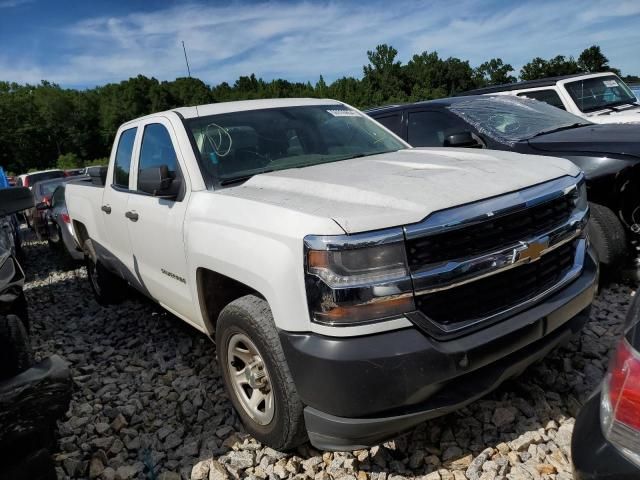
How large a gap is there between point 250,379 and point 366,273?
3.25 ft

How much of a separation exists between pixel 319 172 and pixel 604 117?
250 inches

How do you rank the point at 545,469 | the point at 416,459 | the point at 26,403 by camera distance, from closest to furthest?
1. the point at 26,403
2. the point at 545,469
3. the point at 416,459

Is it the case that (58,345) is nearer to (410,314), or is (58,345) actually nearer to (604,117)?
(410,314)

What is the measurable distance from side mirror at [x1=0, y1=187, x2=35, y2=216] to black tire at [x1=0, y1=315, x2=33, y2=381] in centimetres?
48

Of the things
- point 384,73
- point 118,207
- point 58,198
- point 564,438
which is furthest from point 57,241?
point 384,73

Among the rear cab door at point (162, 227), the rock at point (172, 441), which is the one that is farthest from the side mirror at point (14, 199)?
the rock at point (172, 441)

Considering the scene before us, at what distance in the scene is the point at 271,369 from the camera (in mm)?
2236

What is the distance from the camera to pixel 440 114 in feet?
17.4

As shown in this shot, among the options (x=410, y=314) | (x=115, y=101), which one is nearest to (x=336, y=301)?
(x=410, y=314)

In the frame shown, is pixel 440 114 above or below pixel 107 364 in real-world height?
above

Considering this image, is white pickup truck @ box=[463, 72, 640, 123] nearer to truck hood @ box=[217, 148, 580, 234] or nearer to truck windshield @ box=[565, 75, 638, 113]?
truck windshield @ box=[565, 75, 638, 113]

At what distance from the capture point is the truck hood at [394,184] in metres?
2.00

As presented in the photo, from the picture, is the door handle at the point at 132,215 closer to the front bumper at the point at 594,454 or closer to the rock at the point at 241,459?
the rock at the point at 241,459

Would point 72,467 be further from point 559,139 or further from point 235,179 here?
point 559,139
